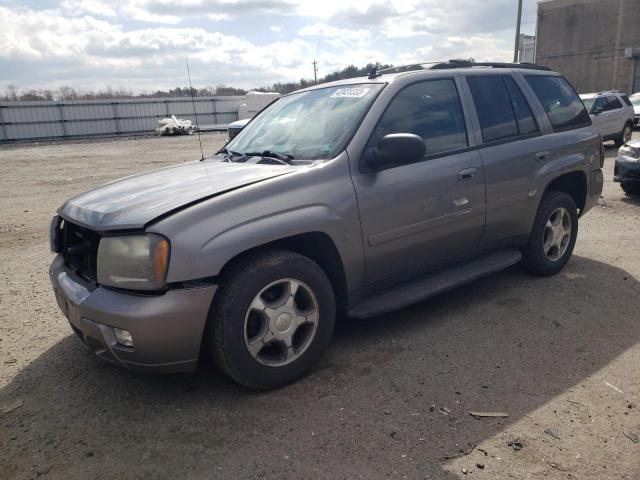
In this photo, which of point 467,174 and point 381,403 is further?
point 467,174

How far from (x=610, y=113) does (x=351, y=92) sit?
1434 centimetres

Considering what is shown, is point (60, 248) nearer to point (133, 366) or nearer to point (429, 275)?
point (133, 366)

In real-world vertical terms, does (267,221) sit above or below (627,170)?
above

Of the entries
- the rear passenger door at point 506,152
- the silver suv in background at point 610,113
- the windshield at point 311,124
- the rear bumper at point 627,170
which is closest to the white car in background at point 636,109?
the silver suv in background at point 610,113

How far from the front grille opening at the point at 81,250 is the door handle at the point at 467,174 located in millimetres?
2483

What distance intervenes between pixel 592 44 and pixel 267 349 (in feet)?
153

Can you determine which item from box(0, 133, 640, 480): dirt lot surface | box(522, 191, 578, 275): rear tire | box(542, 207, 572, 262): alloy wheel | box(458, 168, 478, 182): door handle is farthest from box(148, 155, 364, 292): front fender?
box(542, 207, 572, 262): alloy wheel

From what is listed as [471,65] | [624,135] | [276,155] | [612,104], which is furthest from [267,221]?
[624,135]

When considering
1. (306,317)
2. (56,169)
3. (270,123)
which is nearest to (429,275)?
(306,317)

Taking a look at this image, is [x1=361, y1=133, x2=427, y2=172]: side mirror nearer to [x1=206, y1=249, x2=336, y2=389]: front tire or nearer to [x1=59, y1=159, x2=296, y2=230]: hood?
[x1=59, y1=159, x2=296, y2=230]: hood

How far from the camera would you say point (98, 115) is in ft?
124

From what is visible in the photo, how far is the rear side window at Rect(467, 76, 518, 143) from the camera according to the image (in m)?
4.16

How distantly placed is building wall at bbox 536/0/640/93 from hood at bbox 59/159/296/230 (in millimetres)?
43378

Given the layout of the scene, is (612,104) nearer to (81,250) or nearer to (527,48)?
(81,250)
